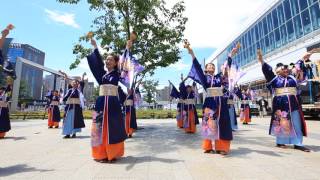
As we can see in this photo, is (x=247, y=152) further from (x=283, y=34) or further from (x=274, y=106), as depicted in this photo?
(x=283, y=34)

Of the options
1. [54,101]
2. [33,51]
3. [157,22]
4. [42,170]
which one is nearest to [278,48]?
[157,22]

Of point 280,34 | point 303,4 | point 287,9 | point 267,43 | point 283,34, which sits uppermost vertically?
point 287,9

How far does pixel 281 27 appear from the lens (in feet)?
93.6

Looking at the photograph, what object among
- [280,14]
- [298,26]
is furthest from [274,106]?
[280,14]

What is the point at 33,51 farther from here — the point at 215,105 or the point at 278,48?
the point at 215,105

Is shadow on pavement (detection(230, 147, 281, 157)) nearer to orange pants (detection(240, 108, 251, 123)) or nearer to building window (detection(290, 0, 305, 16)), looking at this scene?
orange pants (detection(240, 108, 251, 123))

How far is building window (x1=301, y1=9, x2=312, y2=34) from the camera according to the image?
23.5 m

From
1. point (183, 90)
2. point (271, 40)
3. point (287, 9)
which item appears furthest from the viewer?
point (271, 40)

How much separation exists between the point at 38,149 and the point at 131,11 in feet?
23.3

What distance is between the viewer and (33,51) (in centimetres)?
13075

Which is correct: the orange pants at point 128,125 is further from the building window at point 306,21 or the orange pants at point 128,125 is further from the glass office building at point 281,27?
the building window at point 306,21

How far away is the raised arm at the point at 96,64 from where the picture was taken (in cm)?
549

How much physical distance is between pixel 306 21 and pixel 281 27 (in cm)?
453

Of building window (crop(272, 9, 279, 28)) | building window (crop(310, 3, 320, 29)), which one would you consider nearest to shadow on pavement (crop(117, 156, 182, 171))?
building window (crop(310, 3, 320, 29))
